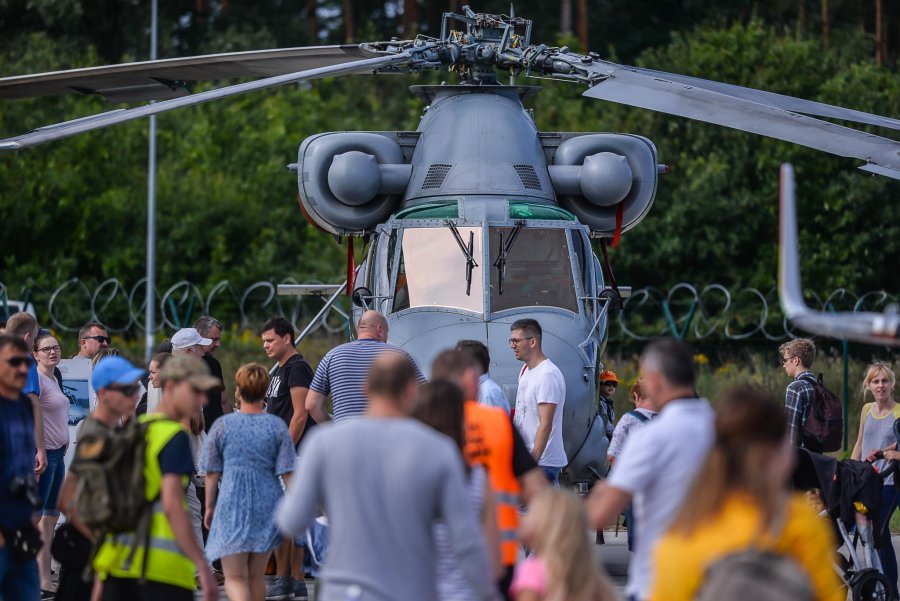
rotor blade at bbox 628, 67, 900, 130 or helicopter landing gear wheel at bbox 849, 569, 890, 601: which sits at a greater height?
rotor blade at bbox 628, 67, 900, 130

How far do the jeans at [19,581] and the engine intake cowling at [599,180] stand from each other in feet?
21.9

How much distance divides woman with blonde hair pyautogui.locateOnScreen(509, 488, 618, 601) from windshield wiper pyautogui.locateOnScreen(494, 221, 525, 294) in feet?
21.3

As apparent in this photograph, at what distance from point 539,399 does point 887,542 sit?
269 cm

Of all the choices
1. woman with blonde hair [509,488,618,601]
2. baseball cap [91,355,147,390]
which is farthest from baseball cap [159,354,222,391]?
woman with blonde hair [509,488,618,601]

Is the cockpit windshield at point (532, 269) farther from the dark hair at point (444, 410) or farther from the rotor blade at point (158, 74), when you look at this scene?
the dark hair at point (444, 410)

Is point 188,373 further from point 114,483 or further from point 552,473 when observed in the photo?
point 552,473

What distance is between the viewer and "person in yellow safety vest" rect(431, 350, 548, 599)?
6.64 meters

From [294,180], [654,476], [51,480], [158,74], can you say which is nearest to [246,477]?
[51,480]

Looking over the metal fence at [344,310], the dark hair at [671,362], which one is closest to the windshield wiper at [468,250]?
the dark hair at [671,362]

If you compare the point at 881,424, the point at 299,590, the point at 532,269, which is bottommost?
the point at 299,590

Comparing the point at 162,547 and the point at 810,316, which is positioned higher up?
the point at 810,316

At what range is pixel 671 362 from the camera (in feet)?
19.2

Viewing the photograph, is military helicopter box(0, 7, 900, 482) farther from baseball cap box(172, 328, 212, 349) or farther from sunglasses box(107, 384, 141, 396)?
sunglasses box(107, 384, 141, 396)

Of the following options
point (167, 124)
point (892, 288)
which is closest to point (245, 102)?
point (167, 124)
